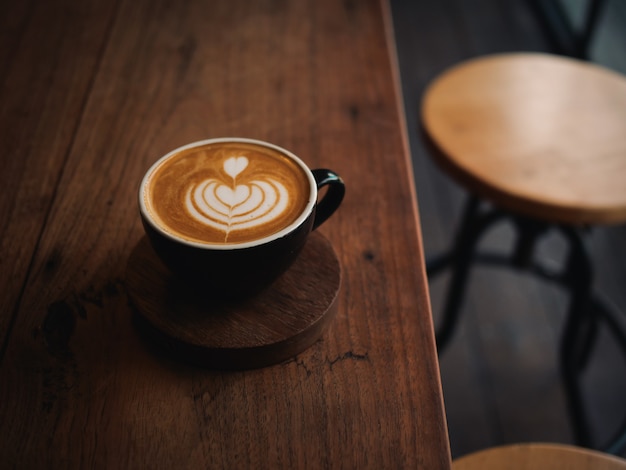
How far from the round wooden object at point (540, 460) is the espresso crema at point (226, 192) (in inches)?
14.1

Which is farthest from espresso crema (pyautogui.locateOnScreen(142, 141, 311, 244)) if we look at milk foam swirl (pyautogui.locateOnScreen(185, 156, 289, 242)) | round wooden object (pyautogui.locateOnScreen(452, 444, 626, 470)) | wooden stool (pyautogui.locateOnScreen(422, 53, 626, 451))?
wooden stool (pyautogui.locateOnScreen(422, 53, 626, 451))

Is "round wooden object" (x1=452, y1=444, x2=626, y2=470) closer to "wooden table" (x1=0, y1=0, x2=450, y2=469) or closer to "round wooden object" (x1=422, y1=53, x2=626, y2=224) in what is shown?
"wooden table" (x1=0, y1=0, x2=450, y2=469)

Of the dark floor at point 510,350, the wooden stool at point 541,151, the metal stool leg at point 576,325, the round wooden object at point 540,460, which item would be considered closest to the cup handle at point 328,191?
the round wooden object at point 540,460

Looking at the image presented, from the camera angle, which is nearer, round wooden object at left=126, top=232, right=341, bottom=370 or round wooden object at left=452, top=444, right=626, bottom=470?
round wooden object at left=126, top=232, right=341, bottom=370

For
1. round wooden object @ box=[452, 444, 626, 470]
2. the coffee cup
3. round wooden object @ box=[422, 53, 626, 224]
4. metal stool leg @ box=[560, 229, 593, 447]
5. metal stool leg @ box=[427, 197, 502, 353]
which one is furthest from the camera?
metal stool leg @ box=[427, 197, 502, 353]

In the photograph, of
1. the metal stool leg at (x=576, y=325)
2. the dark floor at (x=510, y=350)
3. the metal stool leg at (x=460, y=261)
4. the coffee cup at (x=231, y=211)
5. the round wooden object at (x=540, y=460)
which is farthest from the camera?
the dark floor at (x=510, y=350)

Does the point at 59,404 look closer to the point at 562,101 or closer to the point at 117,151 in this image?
the point at 117,151

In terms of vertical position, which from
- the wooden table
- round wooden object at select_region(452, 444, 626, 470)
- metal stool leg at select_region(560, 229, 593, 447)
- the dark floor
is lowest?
the dark floor

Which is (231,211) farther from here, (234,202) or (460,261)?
(460,261)

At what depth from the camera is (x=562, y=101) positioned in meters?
1.17

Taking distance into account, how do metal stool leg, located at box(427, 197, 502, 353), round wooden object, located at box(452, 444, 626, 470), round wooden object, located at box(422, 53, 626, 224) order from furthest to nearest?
metal stool leg, located at box(427, 197, 502, 353), round wooden object, located at box(422, 53, 626, 224), round wooden object, located at box(452, 444, 626, 470)

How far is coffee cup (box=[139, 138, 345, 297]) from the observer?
1.55 feet

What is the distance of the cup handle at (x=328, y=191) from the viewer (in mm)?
533

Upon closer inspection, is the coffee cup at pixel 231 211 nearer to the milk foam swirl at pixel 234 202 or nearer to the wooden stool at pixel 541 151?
the milk foam swirl at pixel 234 202
